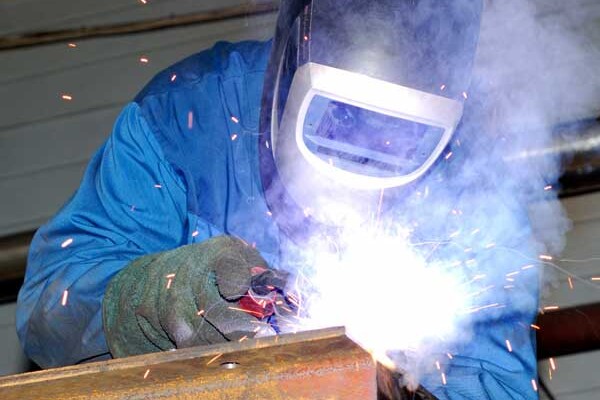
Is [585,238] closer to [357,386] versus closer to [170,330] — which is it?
[170,330]

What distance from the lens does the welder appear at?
154 cm

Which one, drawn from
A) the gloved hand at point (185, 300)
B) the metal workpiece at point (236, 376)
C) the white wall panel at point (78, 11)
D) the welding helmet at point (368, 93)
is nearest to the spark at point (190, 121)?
the welding helmet at point (368, 93)

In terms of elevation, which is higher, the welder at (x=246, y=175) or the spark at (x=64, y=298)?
the welder at (x=246, y=175)

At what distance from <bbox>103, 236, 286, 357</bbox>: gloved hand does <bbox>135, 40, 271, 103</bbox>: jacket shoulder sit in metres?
0.74

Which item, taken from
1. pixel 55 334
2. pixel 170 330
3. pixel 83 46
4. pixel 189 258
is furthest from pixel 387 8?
pixel 83 46

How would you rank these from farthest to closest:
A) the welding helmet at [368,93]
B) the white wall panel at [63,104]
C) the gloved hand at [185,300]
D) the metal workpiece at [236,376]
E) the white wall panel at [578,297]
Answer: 1. the white wall panel at [63,104]
2. the white wall panel at [578,297]
3. the welding helmet at [368,93]
4. the gloved hand at [185,300]
5. the metal workpiece at [236,376]

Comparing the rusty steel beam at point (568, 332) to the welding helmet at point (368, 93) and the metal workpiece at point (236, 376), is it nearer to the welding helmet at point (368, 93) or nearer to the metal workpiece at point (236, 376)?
the welding helmet at point (368, 93)

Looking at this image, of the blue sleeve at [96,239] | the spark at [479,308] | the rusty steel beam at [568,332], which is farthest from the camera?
the rusty steel beam at [568,332]

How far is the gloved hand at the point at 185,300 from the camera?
1420mm

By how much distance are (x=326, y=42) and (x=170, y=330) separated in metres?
0.65

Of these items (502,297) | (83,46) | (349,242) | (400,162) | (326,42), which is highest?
(83,46)

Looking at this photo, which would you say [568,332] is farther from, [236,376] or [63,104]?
[236,376]

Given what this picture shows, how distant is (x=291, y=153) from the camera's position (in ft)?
6.09

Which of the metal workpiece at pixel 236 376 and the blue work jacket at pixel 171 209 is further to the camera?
the blue work jacket at pixel 171 209
